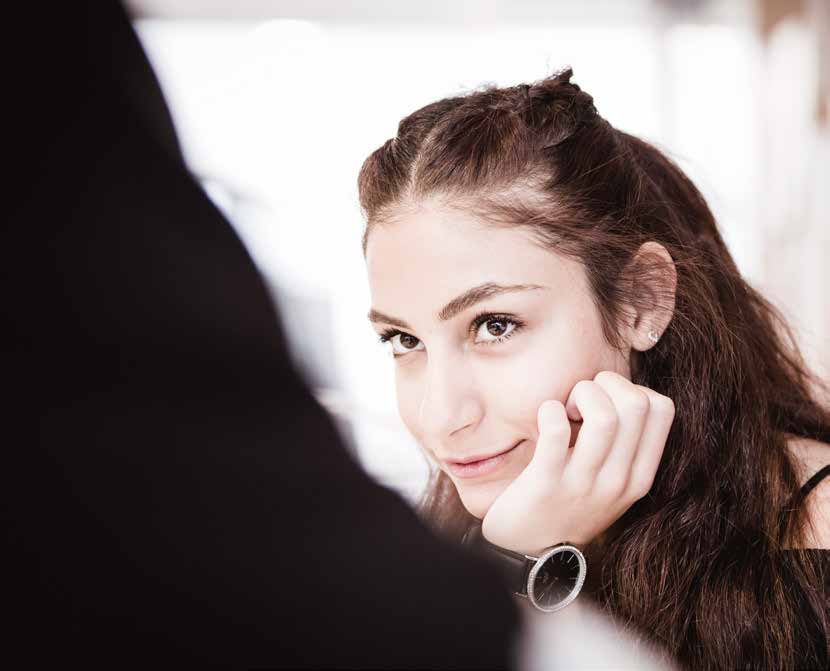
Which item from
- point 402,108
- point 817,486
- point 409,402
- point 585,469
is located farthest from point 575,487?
point 402,108

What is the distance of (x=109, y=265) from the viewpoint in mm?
421

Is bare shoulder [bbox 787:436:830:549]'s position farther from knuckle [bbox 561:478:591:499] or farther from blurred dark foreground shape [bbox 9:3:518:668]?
blurred dark foreground shape [bbox 9:3:518:668]

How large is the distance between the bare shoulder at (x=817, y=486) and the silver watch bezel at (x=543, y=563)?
268mm

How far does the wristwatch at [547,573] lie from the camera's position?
2.52ft

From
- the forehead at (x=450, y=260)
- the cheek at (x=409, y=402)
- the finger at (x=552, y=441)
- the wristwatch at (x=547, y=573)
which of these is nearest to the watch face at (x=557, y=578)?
the wristwatch at (x=547, y=573)

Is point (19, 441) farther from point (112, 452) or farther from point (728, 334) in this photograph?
point (728, 334)

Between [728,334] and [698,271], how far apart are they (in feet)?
0.31

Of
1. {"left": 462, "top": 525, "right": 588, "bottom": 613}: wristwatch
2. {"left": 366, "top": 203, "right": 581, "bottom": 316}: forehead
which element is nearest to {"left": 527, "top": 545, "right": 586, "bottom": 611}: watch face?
{"left": 462, "top": 525, "right": 588, "bottom": 613}: wristwatch

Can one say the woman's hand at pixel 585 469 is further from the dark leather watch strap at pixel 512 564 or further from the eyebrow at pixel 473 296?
the eyebrow at pixel 473 296

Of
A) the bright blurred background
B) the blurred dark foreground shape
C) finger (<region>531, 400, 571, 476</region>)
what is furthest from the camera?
the bright blurred background

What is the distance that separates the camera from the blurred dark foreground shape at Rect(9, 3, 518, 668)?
0.40 meters

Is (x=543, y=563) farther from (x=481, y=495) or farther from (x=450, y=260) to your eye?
(x=450, y=260)

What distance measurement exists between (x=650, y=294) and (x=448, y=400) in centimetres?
32

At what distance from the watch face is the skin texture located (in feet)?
0.06
